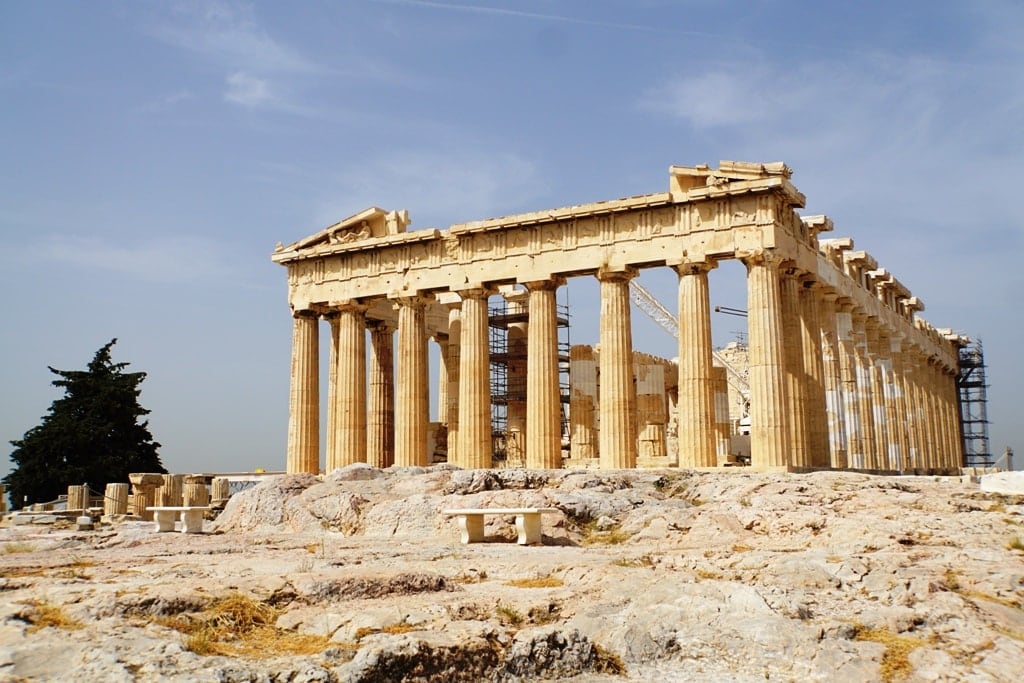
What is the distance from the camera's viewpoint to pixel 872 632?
34.0ft

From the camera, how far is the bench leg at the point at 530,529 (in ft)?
58.9

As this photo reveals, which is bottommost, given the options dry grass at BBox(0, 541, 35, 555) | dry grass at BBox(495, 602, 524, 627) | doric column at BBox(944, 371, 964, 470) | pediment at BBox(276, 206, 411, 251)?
dry grass at BBox(495, 602, 524, 627)

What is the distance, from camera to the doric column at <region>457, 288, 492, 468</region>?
3450 cm

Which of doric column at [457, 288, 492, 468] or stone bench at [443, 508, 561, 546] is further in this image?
doric column at [457, 288, 492, 468]

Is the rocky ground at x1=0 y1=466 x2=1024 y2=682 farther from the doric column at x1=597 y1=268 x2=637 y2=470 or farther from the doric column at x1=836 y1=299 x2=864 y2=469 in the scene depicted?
the doric column at x1=836 y1=299 x2=864 y2=469

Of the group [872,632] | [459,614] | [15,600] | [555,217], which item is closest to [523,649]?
[459,614]

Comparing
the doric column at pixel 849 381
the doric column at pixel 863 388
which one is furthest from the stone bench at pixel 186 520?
the doric column at pixel 863 388

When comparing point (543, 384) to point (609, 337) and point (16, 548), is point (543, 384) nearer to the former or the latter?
point (609, 337)

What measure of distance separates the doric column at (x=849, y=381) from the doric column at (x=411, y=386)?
15.3m

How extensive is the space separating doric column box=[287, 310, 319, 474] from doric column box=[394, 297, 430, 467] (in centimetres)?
401

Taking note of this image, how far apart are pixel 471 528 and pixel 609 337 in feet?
48.3

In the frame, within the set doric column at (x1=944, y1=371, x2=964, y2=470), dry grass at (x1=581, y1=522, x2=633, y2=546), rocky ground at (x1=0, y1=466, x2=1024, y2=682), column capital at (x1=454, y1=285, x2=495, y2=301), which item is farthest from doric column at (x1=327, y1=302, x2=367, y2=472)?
doric column at (x1=944, y1=371, x2=964, y2=470)

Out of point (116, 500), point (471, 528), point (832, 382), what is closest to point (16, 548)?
point (471, 528)

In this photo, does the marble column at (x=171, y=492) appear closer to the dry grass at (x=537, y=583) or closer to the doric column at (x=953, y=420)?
the dry grass at (x=537, y=583)
